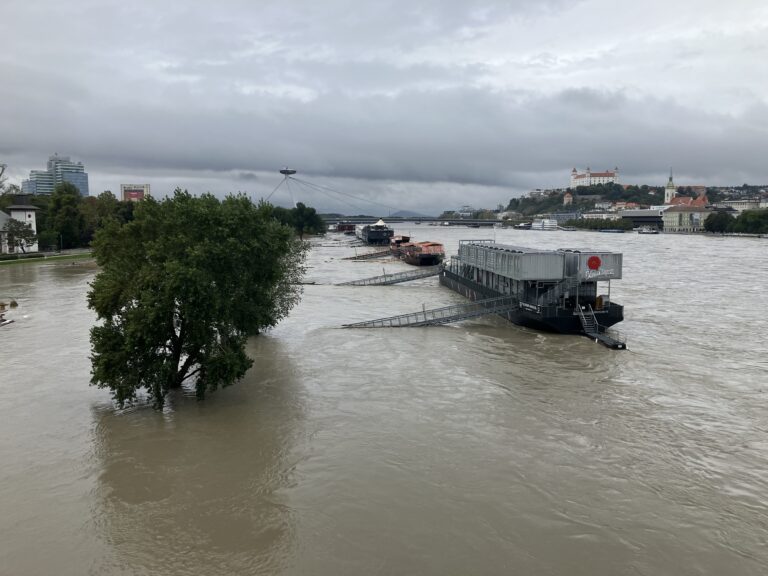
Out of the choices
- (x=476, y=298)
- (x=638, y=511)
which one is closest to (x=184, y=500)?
(x=638, y=511)

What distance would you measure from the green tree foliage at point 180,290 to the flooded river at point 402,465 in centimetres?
213

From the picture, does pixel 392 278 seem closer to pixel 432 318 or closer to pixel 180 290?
pixel 432 318

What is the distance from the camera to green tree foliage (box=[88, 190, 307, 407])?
2328cm

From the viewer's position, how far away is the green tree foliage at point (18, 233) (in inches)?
4028

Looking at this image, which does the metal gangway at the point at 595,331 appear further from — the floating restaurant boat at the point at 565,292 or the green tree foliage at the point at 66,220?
the green tree foliage at the point at 66,220

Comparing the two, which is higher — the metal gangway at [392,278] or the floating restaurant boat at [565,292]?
the floating restaurant boat at [565,292]

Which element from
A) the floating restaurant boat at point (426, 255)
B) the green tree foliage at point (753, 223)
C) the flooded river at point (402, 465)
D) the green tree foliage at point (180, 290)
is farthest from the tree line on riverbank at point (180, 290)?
the green tree foliage at point (753, 223)

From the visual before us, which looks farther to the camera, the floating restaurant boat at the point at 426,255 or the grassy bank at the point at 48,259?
the floating restaurant boat at the point at 426,255

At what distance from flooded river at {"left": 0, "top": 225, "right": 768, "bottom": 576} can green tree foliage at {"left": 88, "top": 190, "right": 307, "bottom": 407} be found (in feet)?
7.00

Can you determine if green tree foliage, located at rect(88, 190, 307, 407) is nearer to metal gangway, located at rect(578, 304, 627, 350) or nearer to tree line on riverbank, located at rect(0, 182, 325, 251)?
metal gangway, located at rect(578, 304, 627, 350)

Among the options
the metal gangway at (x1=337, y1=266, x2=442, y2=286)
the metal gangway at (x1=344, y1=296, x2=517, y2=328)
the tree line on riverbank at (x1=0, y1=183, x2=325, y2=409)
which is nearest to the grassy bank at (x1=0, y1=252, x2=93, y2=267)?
the metal gangway at (x1=337, y1=266, x2=442, y2=286)

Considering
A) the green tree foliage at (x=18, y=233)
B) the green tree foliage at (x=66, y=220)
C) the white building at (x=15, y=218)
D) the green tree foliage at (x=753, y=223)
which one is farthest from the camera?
the green tree foliage at (x=753, y=223)

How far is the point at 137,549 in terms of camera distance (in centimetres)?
1502

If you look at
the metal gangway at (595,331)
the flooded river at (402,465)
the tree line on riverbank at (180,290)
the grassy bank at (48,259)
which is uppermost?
the tree line on riverbank at (180,290)
